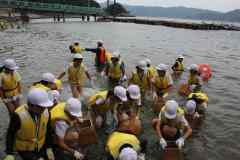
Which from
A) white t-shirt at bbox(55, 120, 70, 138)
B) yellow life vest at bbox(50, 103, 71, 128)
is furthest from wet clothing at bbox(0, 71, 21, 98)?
white t-shirt at bbox(55, 120, 70, 138)

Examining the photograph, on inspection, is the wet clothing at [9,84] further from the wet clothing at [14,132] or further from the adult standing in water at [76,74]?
the wet clothing at [14,132]

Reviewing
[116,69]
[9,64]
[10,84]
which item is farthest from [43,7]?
[9,64]

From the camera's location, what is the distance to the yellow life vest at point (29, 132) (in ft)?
17.9

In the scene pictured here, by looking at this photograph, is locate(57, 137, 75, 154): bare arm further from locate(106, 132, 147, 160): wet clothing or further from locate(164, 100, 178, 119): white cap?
locate(164, 100, 178, 119): white cap

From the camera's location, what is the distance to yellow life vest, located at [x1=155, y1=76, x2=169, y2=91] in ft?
37.2

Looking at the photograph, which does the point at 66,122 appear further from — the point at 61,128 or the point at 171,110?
the point at 171,110

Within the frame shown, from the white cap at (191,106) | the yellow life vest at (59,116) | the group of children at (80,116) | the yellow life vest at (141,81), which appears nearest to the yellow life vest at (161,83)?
the group of children at (80,116)

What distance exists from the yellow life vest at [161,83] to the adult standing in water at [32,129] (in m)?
6.14

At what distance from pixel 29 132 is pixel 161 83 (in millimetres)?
6578

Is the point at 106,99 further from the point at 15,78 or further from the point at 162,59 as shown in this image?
the point at 162,59

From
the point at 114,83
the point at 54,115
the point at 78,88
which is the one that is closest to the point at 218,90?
the point at 114,83

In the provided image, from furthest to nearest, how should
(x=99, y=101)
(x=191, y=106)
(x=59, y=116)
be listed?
(x=191, y=106) < (x=99, y=101) < (x=59, y=116)

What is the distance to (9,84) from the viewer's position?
9141 mm

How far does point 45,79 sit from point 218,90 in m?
11.2
